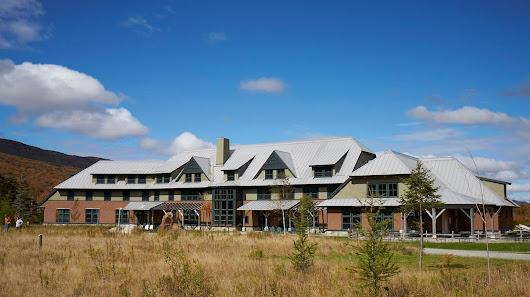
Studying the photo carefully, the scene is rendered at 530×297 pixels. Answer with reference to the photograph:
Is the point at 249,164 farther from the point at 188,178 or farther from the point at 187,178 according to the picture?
the point at 187,178

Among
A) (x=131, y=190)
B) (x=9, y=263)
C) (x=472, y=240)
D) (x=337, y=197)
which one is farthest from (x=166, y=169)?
(x=9, y=263)

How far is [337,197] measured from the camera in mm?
42844

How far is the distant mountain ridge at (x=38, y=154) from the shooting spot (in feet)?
460

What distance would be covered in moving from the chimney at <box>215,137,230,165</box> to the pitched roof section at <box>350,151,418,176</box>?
71.2ft

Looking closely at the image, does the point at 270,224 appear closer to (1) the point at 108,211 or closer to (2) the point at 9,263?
(1) the point at 108,211

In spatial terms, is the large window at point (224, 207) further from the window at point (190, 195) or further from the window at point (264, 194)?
the window at point (190, 195)

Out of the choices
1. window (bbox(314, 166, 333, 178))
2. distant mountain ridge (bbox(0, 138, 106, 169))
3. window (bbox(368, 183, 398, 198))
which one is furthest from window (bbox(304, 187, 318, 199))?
distant mountain ridge (bbox(0, 138, 106, 169))

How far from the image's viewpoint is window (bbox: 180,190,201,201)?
55969 millimetres

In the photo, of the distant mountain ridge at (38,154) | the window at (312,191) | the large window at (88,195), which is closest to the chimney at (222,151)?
the window at (312,191)

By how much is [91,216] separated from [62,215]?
389 cm

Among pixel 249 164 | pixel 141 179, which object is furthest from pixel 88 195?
pixel 249 164

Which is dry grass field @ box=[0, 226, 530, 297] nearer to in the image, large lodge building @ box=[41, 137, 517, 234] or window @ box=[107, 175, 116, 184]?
large lodge building @ box=[41, 137, 517, 234]

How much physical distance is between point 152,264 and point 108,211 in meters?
45.9

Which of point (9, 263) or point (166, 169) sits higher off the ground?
point (166, 169)
